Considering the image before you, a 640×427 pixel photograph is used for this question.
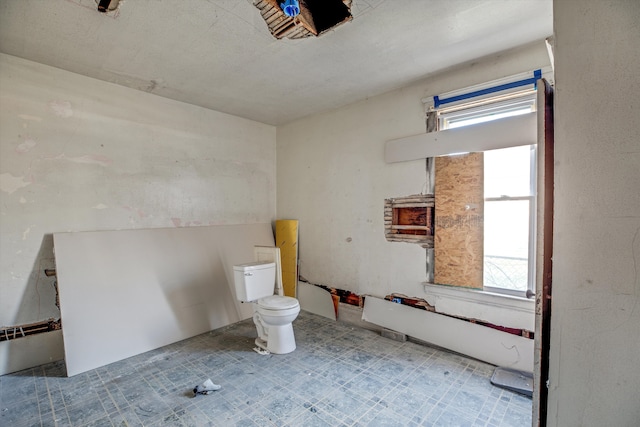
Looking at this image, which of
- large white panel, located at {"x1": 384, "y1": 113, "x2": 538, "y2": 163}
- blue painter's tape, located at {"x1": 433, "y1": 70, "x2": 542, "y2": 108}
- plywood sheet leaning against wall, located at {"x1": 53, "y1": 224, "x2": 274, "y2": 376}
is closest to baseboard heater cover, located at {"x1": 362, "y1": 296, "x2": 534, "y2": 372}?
large white panel, located at {"x1": 384, "y1": 113, "x2": 538, "y2": 163}

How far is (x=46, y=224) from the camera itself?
8.41 feet

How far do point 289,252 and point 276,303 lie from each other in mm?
1359

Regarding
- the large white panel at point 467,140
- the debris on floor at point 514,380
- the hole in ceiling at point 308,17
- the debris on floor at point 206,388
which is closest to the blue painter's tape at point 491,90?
the large white panel at point 467,140

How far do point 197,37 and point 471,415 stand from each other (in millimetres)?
3181

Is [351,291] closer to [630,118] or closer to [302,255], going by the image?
[302,255]

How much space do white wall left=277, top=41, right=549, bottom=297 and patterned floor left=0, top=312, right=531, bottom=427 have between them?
0.83m

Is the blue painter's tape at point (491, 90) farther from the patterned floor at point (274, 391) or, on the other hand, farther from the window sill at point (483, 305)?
the patterned floor at point (274, 391)

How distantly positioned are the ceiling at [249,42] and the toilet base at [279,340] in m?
2.36

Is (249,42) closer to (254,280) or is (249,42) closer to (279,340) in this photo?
(254,280)

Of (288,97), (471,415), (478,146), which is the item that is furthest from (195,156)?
(471,415)

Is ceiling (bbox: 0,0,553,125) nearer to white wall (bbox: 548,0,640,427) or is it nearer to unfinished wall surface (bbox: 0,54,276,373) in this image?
unfinished wall surface (bbox: 0,54,276,373)

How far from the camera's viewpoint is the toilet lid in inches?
107

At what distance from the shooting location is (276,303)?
278cm

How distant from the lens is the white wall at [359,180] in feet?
9.37
